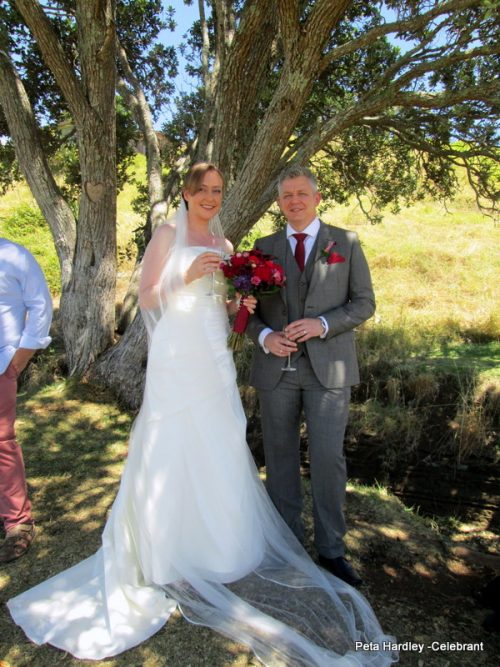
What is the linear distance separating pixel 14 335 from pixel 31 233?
1676 centimetres

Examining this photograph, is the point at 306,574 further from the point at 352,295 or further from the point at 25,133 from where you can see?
the point at 25,133

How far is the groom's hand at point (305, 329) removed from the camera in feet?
11.1

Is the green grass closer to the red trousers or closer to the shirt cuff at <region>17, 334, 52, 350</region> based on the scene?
the red trousers

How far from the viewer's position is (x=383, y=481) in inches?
266

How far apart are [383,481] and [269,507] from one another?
3.48 m

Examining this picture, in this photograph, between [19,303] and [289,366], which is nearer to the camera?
[289,366]

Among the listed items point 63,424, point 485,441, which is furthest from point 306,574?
point 485,441

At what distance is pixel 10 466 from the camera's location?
12.6 ft

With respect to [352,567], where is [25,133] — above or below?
above

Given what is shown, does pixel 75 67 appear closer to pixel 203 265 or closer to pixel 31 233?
pixel 203 265

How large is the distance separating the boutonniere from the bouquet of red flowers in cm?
30

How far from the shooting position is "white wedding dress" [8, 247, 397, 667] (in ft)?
10.2

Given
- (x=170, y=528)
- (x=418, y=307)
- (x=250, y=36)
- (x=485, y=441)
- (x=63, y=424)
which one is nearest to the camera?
(x=170, y=528)

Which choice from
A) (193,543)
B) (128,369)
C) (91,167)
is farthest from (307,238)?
(91,167)
